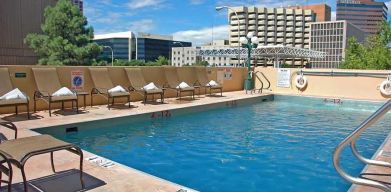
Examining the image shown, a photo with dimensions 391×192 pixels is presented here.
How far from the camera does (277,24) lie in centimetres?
12200

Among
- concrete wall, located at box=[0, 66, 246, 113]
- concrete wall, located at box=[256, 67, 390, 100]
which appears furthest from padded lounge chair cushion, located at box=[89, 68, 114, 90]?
concrete wall, located at box=[256, 67, 390, 100]

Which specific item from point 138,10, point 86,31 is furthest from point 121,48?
point 86,31

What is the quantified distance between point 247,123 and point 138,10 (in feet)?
226

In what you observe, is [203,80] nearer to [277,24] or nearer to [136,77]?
[136,77]

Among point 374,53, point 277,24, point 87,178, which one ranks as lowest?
point 87,178

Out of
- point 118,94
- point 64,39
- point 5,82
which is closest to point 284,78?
point 118,94

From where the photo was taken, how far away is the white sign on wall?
15047 mm

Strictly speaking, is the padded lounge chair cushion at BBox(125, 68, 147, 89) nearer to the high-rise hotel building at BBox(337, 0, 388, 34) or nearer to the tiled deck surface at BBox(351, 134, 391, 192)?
the tiled deck surface at BBox(351, 134, 391, 192)

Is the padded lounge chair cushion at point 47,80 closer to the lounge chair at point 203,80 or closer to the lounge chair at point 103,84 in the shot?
the lounge chair at point 103,84

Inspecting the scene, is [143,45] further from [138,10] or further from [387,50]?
[387,50]

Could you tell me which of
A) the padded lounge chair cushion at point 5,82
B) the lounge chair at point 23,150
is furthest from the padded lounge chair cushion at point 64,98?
the lounge chair at point 23,150

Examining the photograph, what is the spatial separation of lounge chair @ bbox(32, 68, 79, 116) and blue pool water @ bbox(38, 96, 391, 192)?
1098 millimetres

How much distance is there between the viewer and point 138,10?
7362cm

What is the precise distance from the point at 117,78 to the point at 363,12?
538ft
